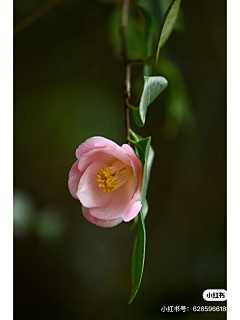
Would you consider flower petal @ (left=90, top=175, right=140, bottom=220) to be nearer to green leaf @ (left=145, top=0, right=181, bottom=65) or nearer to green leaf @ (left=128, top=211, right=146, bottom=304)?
green leaf @ (left=128, top=211, right=146, bottom=304)

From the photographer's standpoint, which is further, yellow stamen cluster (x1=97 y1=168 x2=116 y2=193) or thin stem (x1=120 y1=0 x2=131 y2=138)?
thin stem (x1=120 y1=0 x2=131 y2=138)

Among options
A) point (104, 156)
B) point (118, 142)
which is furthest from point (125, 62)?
point (118, 142)

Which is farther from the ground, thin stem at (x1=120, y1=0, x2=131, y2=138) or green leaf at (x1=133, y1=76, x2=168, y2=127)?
thin stem at (x1=120, y1=0, x2=131, y2=138)

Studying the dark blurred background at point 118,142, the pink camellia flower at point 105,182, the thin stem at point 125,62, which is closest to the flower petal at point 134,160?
the pink camellia flower at point 105,182

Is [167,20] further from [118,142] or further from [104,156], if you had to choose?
[118,142]

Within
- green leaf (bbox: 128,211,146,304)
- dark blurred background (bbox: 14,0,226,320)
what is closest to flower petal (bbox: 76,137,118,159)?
green leaf (bbox: 128,211,146,304)

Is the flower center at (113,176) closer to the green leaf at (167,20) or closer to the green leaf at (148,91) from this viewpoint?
the green leaf at (148,91)

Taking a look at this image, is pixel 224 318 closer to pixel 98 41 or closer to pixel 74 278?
pixel 74 278

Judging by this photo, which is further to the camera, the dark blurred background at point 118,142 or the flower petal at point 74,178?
the dark blurred background at point 118,142
